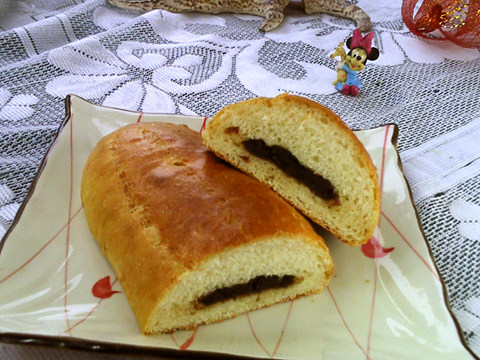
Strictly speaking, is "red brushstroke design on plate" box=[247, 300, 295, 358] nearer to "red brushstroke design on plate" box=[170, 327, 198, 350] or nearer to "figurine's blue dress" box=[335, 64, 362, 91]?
"red brushstroke design on plate" box=[170, 327, 198, 350]

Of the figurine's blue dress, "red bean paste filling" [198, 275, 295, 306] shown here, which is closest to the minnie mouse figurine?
the figurine's blue dress

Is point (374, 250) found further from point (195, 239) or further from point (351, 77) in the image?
point (351, 77)

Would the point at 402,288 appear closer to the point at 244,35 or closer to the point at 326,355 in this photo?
the point at 326,355

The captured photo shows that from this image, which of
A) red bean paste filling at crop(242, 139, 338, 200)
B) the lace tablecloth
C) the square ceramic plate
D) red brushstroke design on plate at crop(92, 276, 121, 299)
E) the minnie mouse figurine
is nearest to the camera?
the square ceramic plate

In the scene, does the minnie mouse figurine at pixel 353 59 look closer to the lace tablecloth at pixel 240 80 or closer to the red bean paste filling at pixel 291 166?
the lace tablecloth at pixel 240 80

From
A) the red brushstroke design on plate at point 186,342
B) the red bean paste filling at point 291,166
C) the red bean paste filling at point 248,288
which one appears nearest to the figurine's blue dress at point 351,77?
the red bean paste filling at point 291,166

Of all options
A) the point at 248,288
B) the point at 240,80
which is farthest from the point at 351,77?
the point at 248,288

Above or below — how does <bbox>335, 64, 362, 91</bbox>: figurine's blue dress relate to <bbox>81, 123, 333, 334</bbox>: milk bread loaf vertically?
below
